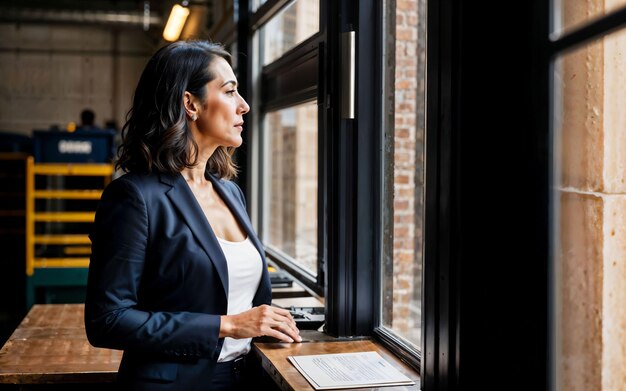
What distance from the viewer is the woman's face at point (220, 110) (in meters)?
2.01

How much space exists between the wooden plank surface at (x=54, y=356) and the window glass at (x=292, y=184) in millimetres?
1437

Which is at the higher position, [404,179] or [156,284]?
[404,179]

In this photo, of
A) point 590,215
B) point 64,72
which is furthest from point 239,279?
point 64,72

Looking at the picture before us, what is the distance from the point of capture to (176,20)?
734 cm

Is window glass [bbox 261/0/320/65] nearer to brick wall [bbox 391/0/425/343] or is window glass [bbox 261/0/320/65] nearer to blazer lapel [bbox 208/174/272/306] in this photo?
brick wall [bbox 391/0/425/343]

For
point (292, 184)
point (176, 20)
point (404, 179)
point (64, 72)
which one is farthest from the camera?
point (64, 72)

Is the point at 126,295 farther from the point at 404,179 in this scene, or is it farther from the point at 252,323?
the point at 404,179

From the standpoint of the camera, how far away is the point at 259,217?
17.3 ft

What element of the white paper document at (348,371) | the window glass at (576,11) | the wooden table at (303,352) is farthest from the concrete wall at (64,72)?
the window glass at (576,11)

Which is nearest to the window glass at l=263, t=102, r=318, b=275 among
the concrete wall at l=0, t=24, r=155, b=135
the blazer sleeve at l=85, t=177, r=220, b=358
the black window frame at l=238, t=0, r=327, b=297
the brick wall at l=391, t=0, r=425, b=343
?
the black window frame at l=238, t=0, r=327, b=297

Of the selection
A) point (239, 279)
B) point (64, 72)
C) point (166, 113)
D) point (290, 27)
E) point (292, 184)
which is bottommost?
point (239, 279)

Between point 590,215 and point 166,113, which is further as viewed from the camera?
point 166,113

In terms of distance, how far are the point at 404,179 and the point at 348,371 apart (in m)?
1.03

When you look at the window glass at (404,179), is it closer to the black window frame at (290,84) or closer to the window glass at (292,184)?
the black window frame at (290,84)
